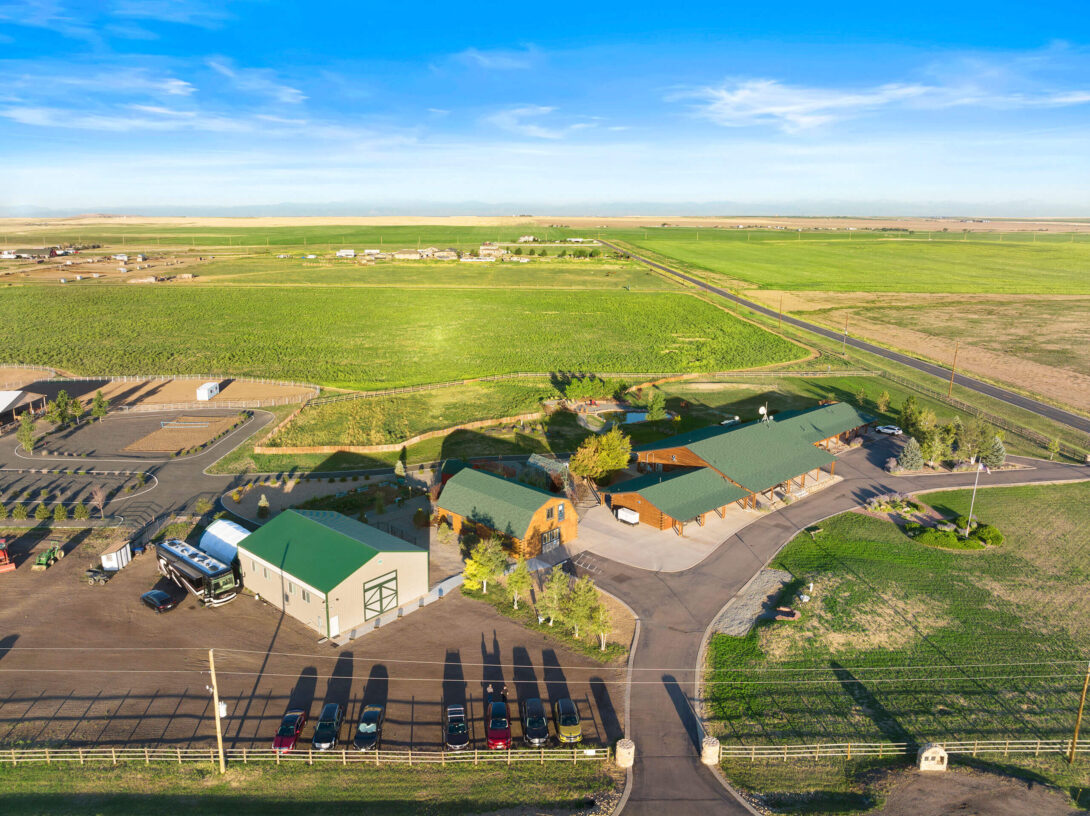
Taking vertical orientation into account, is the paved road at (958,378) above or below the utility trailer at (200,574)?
above

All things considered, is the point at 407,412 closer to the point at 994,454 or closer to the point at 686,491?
the point at 686,491

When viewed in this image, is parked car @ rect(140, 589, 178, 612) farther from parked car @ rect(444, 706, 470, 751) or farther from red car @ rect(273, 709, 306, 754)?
parked car @ rect(444, 706, 470, 751)

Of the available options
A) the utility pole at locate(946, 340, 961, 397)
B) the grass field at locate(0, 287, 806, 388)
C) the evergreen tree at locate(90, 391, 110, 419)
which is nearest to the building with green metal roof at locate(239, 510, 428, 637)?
the evergreen tree at locate(90, 391, 110, 419)

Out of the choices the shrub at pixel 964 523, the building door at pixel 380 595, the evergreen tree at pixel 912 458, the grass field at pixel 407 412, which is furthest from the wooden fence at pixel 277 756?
the evergreen tree at pixel 912 458

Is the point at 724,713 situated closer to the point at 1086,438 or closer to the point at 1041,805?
the point at 1041,805

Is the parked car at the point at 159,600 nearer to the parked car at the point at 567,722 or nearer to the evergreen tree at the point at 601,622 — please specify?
the parked car at the point at 567,722

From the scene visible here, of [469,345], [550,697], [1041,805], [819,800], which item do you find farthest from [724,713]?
[469,345]
